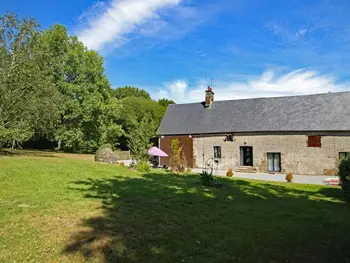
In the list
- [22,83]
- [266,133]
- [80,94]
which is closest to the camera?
[22,83]

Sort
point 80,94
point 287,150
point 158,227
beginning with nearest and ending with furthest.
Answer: point 158,227 → point 287,150 → point 80,94

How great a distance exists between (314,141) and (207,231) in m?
19.3

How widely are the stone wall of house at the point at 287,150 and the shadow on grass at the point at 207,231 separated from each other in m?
14.0

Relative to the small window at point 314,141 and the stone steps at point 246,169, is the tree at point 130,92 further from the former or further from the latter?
the small window at point 314,141

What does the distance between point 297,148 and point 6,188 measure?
68.8ft

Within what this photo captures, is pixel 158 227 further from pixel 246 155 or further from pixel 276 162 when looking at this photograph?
pixel 246 155

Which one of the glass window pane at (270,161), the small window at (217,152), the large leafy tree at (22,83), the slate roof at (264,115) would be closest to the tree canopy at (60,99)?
the large leafy tree at (22,83)

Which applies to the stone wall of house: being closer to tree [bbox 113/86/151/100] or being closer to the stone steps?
the stone steps

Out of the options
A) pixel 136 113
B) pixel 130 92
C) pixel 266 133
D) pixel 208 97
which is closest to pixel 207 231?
pixel 266 133

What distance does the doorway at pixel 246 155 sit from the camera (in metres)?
24.7

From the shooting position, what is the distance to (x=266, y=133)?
2370 centimetres

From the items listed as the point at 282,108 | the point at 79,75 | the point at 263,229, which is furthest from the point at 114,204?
the point at 79,75

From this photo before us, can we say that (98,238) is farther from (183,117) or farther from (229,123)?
(183,117)

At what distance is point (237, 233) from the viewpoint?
19.0ft
